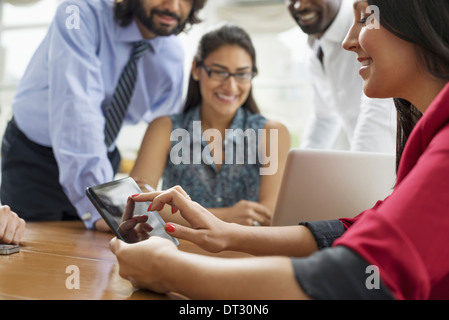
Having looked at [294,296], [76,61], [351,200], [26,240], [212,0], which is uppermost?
[212,0]

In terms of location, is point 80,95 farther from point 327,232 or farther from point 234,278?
point 234,278

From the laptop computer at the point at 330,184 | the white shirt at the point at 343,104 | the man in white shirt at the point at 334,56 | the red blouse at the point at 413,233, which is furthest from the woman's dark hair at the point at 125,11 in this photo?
the red blouse at the point at 413,233

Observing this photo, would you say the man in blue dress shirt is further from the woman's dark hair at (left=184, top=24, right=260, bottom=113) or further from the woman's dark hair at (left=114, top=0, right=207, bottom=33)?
the woman's dark hair at (left=184, top=24, right=260, bottom=113)

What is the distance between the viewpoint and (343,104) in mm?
2203

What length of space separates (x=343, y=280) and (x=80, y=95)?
1.32 m

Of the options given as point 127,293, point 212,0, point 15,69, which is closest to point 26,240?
point 127,293

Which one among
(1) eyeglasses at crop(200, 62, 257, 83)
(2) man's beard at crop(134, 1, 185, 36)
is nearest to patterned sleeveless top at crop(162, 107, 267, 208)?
(1) eyeglasses at crop(200, 62, 257, 83)

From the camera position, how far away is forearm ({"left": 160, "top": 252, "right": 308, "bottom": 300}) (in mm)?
588

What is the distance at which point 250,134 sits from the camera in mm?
2121

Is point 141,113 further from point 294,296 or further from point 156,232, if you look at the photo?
point 294,296

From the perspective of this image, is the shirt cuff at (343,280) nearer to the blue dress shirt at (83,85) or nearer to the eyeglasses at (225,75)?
the blue dress shirt at (83,85)

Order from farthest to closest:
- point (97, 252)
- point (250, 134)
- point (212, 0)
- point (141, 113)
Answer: point (212, 0) → point (141, 113) → point (250, 134) → point (97, 252)

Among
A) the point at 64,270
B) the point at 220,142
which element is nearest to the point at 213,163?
the point at 220,142

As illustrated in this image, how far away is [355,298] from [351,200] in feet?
2.40
